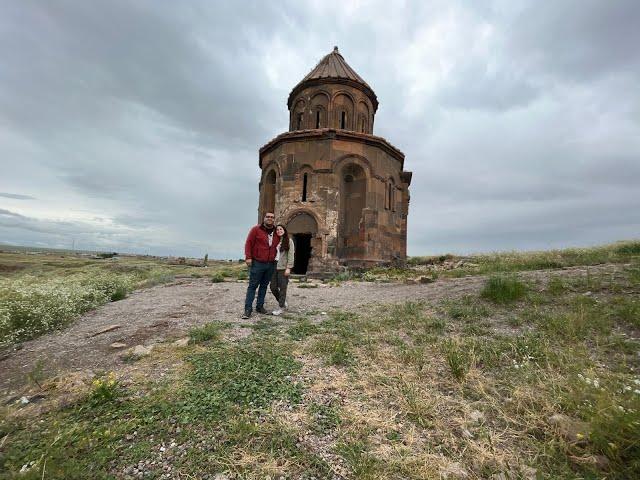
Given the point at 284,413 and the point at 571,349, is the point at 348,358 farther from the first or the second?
the point at 571,349

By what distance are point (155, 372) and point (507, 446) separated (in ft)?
10.1

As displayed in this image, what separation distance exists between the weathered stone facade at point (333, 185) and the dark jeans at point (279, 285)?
6.16 m

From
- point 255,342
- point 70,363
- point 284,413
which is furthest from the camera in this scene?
point 255,342

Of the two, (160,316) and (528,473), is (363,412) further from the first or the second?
(160,316)

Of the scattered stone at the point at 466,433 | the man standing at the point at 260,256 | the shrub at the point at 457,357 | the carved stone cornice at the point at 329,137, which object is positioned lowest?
the scattered stone at the point at 466,433

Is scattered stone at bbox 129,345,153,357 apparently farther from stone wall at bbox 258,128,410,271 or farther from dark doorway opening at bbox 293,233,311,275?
dark doorway opening at bbox 293,233,311,275

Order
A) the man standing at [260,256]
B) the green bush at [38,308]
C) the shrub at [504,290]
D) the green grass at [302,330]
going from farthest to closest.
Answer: the man standing at [260,256]
the shrub at [504,290]
the green bush at [38,308]
the green grass at [302,330]

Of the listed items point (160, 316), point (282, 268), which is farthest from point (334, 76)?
point (160, 316)

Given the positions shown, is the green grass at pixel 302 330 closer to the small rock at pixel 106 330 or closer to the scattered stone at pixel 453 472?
the scattered stone at pixel 453 472

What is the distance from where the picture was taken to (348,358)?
3.42 metres

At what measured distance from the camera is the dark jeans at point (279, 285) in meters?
6.02

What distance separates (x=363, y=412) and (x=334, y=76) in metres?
15.2

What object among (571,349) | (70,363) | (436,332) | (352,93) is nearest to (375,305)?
(436,332)

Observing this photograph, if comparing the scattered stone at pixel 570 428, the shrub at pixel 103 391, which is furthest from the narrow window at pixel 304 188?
the scattered stone at pixel 570 428
